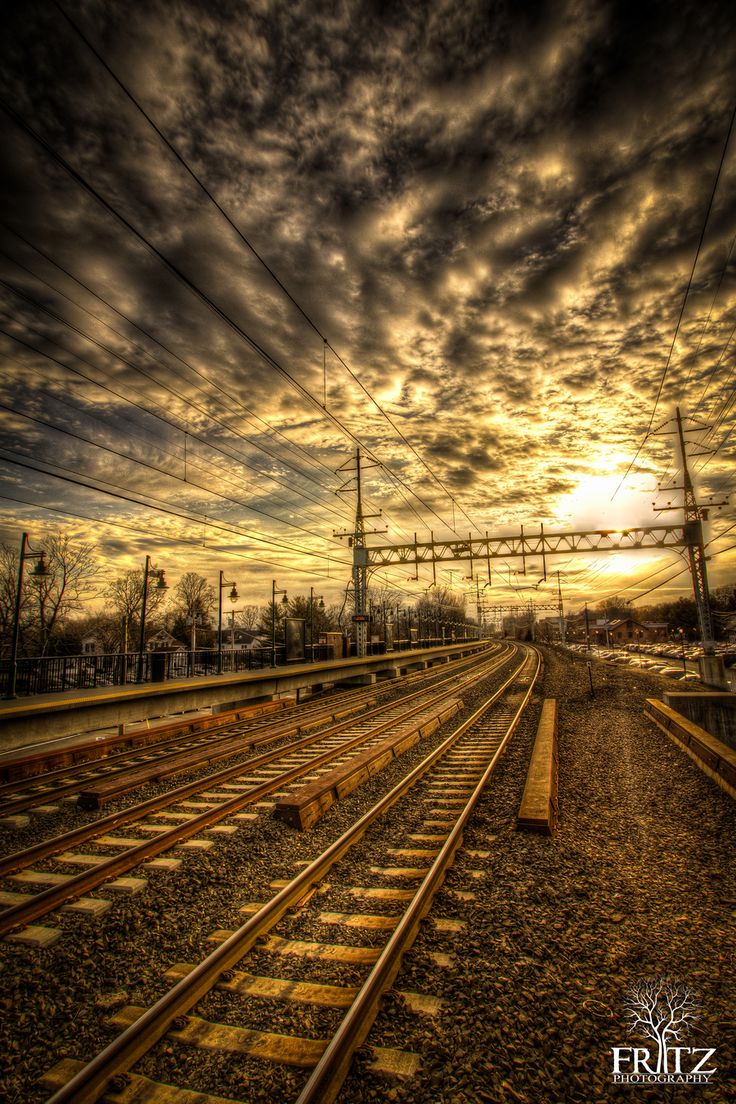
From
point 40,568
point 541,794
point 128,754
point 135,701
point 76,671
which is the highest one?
point 40,568

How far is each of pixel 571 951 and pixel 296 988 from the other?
Answer: 2.30m

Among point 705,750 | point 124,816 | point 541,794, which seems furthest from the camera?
point 705,750

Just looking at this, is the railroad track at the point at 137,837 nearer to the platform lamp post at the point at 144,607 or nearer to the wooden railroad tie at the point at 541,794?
the wooden railroad tie at the point at 541,794

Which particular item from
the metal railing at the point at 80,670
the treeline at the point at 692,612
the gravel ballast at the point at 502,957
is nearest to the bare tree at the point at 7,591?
the metal railing at the point at 80,670

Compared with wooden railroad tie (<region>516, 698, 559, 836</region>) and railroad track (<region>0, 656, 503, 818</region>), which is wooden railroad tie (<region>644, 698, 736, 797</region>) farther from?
railroad track (<region>0, 656, 503, 818</region>)

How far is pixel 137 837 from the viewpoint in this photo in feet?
22.9

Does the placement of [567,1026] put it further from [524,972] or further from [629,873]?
[629,873]

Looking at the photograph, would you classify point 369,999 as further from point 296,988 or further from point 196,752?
point 196,752

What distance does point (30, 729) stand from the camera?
40.2ft

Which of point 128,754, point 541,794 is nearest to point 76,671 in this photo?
point 128,754

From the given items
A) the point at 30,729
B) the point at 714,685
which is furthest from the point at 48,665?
the point at 714,685

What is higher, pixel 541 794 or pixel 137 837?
pixel 541 794

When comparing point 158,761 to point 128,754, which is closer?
point 158,761

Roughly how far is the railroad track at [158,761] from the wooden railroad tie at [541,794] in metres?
6.56
